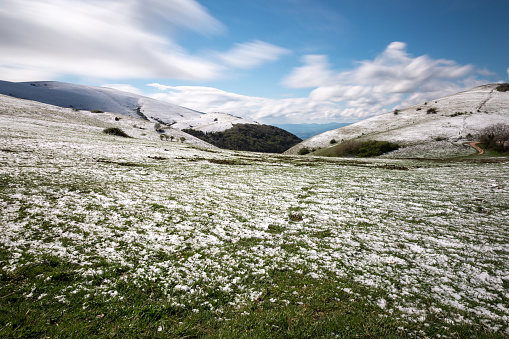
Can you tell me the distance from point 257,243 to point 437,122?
4596 inches

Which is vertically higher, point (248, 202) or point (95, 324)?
point (248, 202)

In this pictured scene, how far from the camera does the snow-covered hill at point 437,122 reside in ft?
268

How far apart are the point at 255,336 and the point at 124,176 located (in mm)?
23785

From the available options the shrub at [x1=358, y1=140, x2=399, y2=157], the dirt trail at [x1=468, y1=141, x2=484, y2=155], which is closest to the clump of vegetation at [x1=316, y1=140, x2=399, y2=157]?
the shrub at [x1=358, y1=140, x2=399, y2=157]

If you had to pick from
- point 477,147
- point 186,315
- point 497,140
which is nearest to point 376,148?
point 477,147

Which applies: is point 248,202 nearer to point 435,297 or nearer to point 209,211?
point 209,211

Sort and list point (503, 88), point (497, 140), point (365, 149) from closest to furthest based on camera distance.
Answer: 1. point (497, 140)
2. point (365, 149)
3. point (503, 88)

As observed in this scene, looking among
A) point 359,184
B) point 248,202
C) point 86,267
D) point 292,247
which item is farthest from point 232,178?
point 86,267

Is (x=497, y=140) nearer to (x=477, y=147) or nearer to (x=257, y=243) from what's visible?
(x=477, y=147)

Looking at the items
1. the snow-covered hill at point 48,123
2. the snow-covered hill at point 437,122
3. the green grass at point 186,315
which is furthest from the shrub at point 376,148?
the green grass at point 186,315

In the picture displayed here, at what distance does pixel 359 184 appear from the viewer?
82.5 feet

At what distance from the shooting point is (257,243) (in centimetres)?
1190

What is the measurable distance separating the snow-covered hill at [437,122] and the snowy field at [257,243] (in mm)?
76155

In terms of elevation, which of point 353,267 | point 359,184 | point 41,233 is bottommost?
point 41,233
